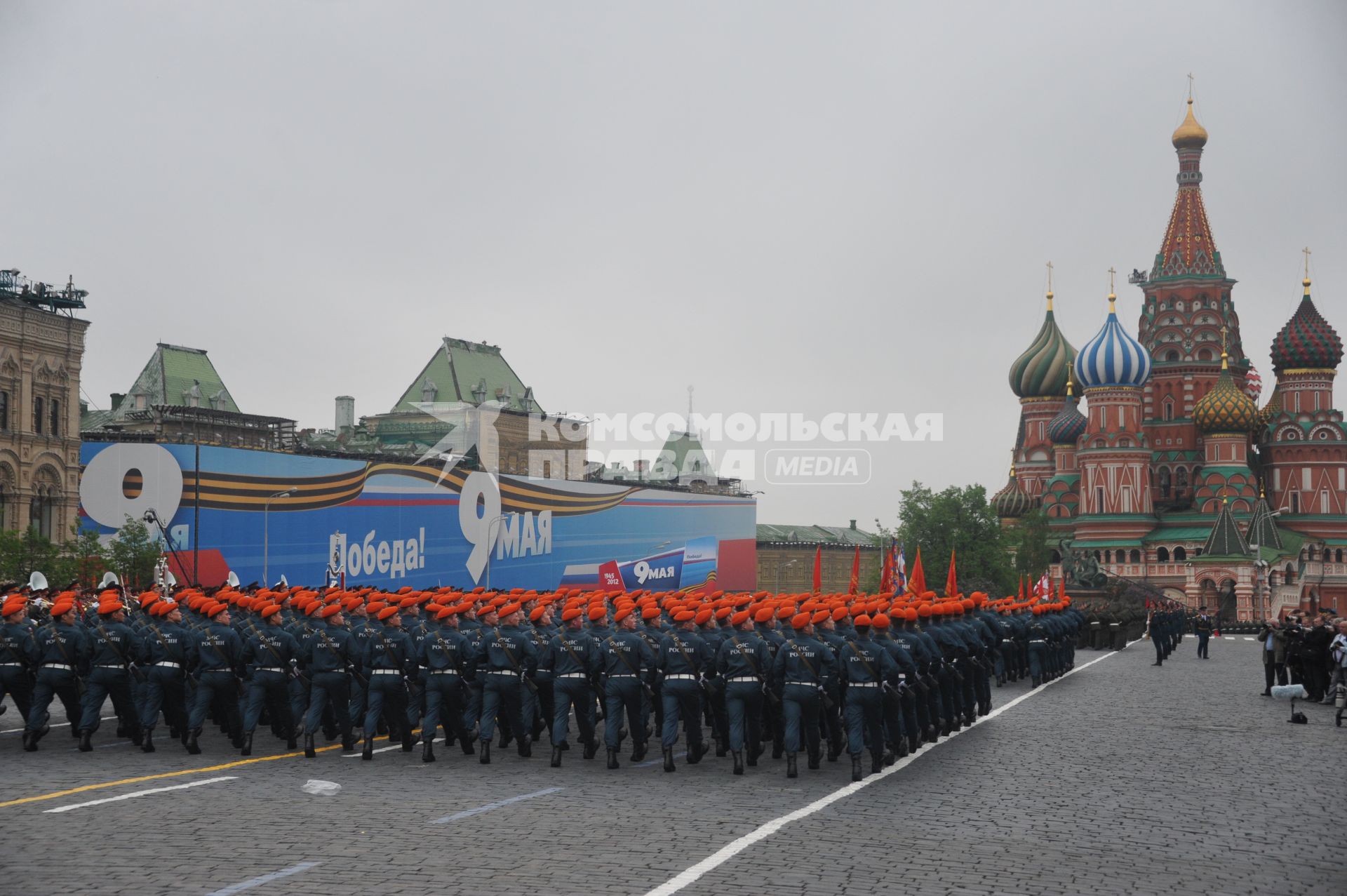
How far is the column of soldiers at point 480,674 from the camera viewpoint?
1598 cm

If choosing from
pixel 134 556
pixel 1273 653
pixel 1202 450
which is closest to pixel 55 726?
pixel 1273 653

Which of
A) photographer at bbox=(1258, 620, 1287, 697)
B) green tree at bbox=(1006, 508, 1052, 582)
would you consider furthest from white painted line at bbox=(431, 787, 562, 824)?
green tree at bbox=(1006, 508, 1052, 582)

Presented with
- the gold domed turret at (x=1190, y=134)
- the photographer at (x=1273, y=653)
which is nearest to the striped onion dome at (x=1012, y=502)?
the gold domed turret at (x=1190, y=134)

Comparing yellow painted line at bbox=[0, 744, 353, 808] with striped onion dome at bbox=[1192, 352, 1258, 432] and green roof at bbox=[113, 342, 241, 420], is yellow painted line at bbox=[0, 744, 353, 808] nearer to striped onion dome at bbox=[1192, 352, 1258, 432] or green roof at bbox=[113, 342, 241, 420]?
green roof at bbox=[113, 342, 241, 420]

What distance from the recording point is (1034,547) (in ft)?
345

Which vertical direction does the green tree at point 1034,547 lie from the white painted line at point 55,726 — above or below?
above

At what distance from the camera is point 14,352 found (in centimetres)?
5550

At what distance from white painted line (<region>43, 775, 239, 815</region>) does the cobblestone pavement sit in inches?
3.3

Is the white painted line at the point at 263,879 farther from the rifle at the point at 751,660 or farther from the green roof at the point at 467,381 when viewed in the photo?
the green roof at the point at 467,381

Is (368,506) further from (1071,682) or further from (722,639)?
(722,639)

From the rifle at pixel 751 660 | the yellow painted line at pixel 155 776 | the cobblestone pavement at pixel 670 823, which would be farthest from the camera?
the rifle at pixel 751 660

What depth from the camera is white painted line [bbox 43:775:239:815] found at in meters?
12.8

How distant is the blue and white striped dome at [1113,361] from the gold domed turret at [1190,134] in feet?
53.9

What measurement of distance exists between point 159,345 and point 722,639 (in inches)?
3223
